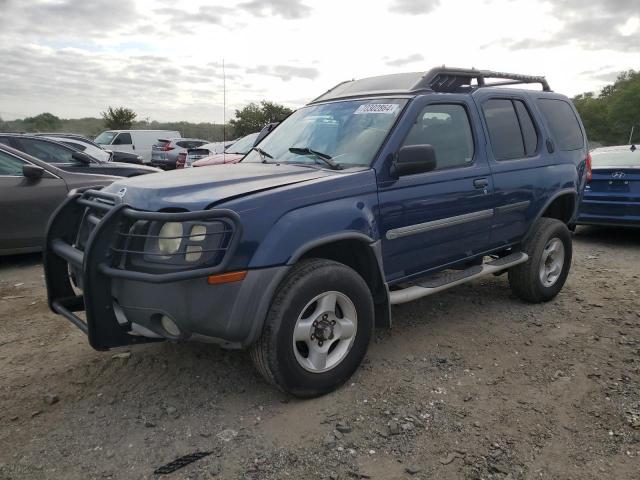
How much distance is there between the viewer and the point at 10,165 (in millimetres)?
6469

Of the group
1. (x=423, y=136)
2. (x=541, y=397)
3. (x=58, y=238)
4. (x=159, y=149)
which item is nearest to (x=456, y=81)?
(x=423, y=136)

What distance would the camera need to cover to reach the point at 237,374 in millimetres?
3553

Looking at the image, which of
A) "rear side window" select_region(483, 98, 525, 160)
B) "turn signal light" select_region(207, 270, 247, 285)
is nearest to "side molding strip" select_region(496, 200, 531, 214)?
"rear side window" select_region(483, 98, 525, 160)

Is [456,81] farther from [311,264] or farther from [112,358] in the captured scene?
[112,358]

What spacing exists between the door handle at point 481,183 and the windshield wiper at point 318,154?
1226 millimetres

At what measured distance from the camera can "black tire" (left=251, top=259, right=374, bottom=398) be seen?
293cm

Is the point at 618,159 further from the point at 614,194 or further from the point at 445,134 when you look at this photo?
the point at 445,134

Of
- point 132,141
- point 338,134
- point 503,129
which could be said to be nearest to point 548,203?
point 503,129

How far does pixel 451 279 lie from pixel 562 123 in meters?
2.41

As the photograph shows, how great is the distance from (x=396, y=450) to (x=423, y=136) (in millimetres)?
2227

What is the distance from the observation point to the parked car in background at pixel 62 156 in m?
7.55

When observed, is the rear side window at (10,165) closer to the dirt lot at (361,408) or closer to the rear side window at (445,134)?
the dirt lot at (361,408)

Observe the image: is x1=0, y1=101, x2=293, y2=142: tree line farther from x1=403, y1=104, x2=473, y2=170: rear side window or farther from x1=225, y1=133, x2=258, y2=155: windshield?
x1=403, y1=104, x2=473, y2=170: rear side window

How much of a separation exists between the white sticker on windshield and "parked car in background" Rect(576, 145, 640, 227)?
4577 mm
